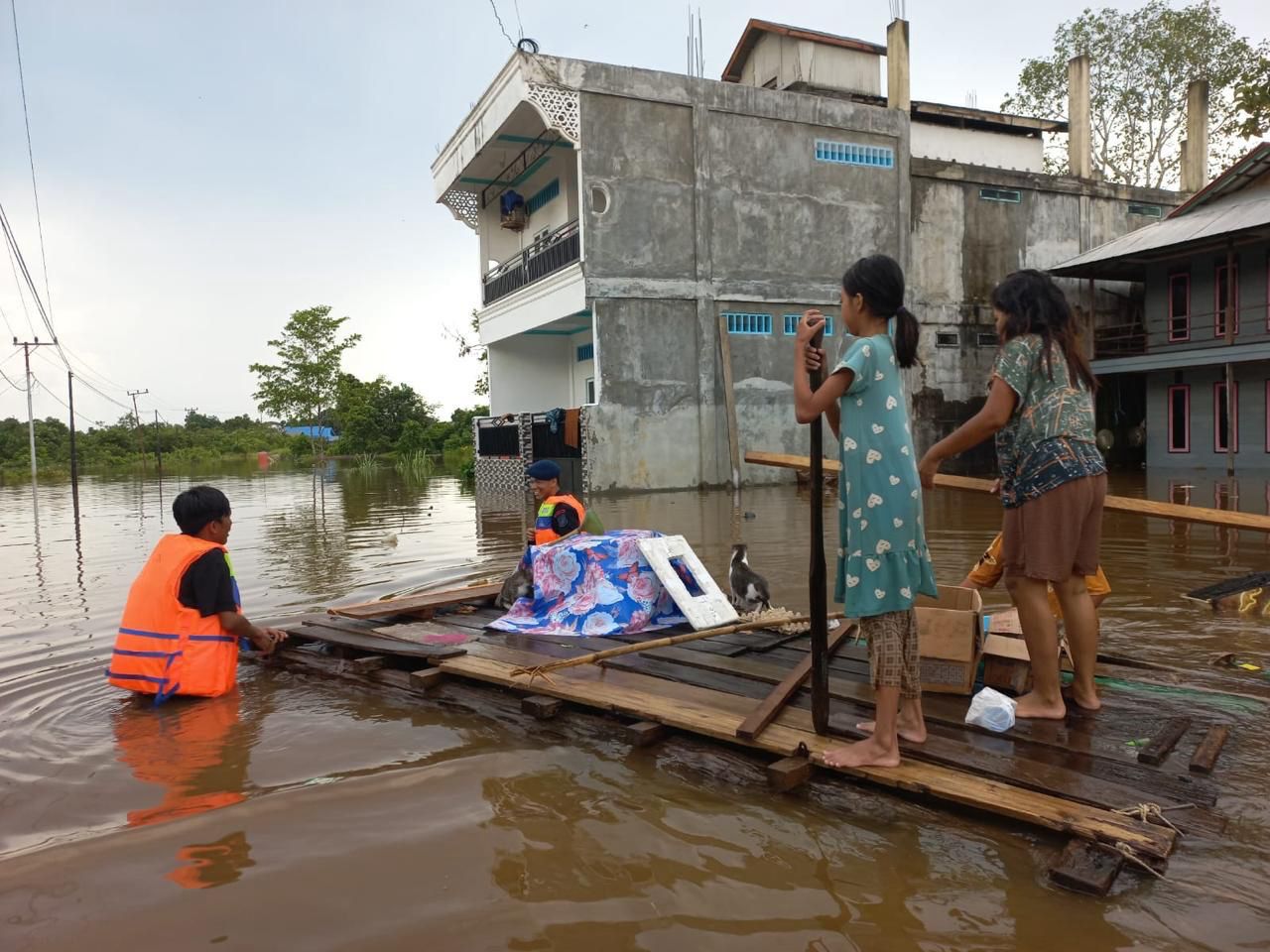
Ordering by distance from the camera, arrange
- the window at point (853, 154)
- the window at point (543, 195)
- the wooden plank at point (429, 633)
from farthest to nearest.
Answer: the window at point (543, 195)
the window at point (853, 154)
the wooden plank at point (429, 633)

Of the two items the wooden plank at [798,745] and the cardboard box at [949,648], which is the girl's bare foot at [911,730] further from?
Result: the cardboard box at [949,648]

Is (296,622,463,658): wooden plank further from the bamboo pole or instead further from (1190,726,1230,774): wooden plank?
(1190,726,1230,774): wooden plank

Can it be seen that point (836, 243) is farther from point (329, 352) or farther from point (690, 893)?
point (329, 352)

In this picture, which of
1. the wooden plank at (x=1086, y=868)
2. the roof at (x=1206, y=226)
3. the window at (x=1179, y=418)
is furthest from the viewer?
the window at (x=1179, y=418)

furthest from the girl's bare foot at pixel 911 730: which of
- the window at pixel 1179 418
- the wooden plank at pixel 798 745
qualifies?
the window at pixel 1179 418

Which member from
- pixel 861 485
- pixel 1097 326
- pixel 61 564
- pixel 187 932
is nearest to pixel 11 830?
pixel 187 932

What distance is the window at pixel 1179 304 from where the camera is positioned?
68.7 feet

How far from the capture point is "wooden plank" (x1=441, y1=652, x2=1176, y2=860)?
254cm

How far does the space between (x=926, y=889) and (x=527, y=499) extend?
15.8m

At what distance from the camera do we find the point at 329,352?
39.2 meters

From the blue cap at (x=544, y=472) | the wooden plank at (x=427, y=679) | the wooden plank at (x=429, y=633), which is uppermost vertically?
the blue cap at (x=544, y=472)

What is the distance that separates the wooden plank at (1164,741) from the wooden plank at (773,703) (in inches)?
44.2

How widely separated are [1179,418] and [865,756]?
21.9 meters

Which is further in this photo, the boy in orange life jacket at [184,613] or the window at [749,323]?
the window at [749,323]
